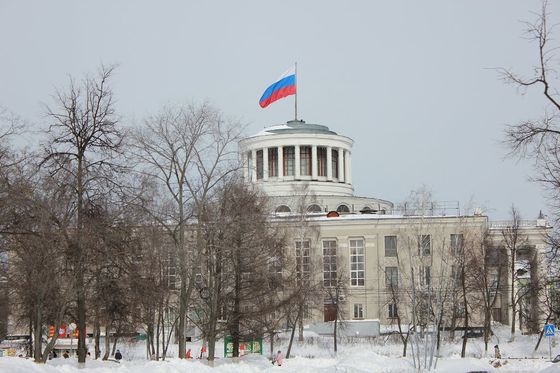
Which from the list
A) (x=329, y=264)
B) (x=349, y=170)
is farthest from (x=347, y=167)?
(x=329, y=264)

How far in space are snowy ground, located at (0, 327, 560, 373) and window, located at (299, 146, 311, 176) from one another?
2779 cm

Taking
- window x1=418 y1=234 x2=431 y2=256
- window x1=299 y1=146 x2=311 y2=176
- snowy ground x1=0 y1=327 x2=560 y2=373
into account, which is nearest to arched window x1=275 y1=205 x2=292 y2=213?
window x1=299 y1=146 x2=311 y2=176

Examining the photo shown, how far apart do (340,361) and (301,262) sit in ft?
58.3

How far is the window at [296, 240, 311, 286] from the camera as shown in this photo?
5759cm

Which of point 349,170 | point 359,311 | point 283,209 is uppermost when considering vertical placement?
point 349,170

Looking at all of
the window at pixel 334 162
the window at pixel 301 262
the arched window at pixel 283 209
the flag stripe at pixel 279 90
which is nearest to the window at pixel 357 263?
the arched window at pixel 283 209

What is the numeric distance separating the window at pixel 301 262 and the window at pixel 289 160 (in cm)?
2244

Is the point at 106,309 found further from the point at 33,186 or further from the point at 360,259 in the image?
the point at 360,259

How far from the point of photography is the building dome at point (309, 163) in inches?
3632

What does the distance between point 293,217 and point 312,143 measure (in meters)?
26.7

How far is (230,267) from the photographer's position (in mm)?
43875

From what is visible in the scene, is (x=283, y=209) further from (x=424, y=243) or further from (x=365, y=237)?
(x=424, y=243)

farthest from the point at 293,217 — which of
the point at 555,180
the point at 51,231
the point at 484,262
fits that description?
the point at 555,180

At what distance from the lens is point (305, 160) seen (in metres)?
95.1
